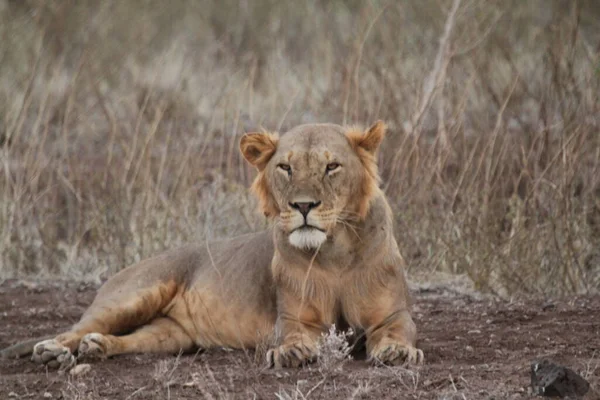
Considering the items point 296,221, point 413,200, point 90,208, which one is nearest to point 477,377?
point 296,221

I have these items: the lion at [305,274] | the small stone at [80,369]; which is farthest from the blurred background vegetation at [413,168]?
the small stone at [80,369]

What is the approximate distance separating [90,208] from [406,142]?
2.21 metres

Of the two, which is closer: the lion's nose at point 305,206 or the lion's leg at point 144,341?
the lion's nose at point 305,206

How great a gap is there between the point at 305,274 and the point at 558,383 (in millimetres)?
1529

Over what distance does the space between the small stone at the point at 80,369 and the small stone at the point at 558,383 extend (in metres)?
1.93

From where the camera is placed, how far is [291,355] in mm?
4863

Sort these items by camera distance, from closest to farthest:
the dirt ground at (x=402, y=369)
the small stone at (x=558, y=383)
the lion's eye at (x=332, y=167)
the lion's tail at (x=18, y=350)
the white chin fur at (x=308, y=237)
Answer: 1. the small stone at (x=558, y=383)
2. the dirt ground at (x=402, y=369)
3. the white chin fur at (x=308, y=237)
4. the lion's eye at (x=332, y=167)
5. the lion's tail at (x=18, y=350)

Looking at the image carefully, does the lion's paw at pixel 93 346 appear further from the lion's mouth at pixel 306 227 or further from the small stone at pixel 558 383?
the small stone at pixel 558 383

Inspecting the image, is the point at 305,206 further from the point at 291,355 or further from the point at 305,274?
the point at 291,355

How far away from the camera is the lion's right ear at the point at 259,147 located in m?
5.25

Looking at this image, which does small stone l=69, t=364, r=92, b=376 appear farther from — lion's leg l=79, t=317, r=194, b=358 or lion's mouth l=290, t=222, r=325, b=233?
lion's mouth l=290, t=222, r=325, b=233

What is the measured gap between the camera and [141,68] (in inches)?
544

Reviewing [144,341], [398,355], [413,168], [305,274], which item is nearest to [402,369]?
[398,355]

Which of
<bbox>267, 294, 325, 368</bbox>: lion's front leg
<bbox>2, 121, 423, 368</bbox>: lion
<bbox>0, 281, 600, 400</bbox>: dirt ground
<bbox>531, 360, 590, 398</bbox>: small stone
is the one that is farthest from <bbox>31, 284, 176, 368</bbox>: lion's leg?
<bbox>531, 360, 590, 398</bbox>: small stone
